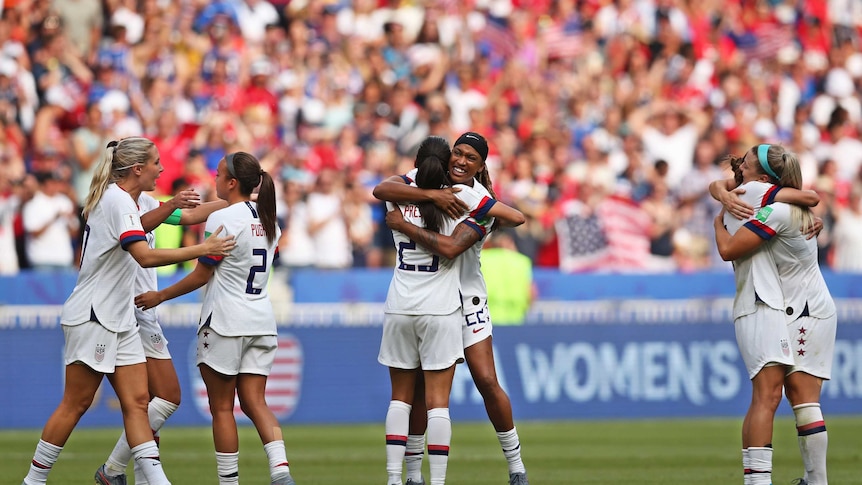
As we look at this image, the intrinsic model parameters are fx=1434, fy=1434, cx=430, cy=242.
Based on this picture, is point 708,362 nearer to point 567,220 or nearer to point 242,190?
point 567,220

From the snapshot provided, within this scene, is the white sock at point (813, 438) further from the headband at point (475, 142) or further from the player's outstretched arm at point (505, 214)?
the headband at point (475, 142)

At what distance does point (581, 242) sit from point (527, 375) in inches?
89.6

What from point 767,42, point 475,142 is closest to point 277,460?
point 475,142

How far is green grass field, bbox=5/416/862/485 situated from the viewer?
→ 38.3 feet

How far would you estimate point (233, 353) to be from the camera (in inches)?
361

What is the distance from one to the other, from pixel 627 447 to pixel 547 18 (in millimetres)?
11868

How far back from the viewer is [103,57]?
2005 centimetres

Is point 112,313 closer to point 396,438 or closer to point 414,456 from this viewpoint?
point 396,438

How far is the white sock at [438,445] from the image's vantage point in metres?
9.18

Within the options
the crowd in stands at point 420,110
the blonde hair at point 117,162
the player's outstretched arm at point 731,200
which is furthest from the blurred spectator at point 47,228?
the player's outstretched arm at point 731,200

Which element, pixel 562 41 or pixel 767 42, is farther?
pixel 767 42

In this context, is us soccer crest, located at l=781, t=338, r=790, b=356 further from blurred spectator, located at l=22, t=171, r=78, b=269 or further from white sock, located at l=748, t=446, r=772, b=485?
blurred spectator, located at l=22, t=171, r=78, b=269

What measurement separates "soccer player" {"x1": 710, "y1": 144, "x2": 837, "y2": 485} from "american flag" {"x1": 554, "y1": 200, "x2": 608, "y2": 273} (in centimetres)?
969

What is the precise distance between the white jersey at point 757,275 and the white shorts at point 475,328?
168 centimetres
